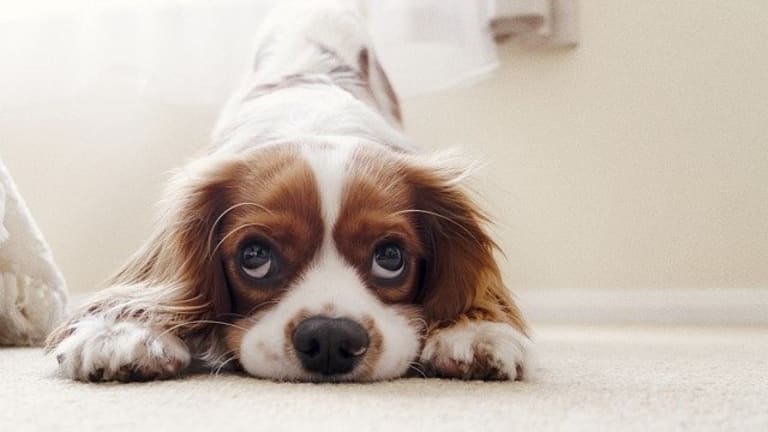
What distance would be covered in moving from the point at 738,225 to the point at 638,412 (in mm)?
2119

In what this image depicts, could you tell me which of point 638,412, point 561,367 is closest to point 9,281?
point 561,367

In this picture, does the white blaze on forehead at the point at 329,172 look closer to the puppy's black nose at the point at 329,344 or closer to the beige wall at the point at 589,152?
the puppy's black nose at the point at 329,344

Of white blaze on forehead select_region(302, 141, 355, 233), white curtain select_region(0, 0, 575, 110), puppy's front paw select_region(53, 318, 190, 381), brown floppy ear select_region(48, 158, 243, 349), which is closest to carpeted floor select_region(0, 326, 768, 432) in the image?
puppy's front paw select_region(53, 318, 190, 381)

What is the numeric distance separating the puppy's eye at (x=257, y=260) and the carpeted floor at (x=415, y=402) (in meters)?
0.18

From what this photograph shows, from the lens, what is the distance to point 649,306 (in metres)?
3.02

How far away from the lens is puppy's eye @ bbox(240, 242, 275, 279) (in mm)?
1473

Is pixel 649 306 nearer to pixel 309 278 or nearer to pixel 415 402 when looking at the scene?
pixel 309 278

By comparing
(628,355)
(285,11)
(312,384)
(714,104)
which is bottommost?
(628,355)

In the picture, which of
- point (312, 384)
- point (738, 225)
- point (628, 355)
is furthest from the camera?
point (738, 225)

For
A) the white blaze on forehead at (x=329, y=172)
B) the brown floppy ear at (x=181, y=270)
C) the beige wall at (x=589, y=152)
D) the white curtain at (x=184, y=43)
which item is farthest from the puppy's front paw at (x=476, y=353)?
the white curtain at (x=184, y=43)

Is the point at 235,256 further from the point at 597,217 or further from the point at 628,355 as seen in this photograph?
the point at 597,217

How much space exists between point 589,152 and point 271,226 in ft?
5.95

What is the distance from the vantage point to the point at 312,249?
1449mm

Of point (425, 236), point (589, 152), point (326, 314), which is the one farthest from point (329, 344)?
point (589, 152)
